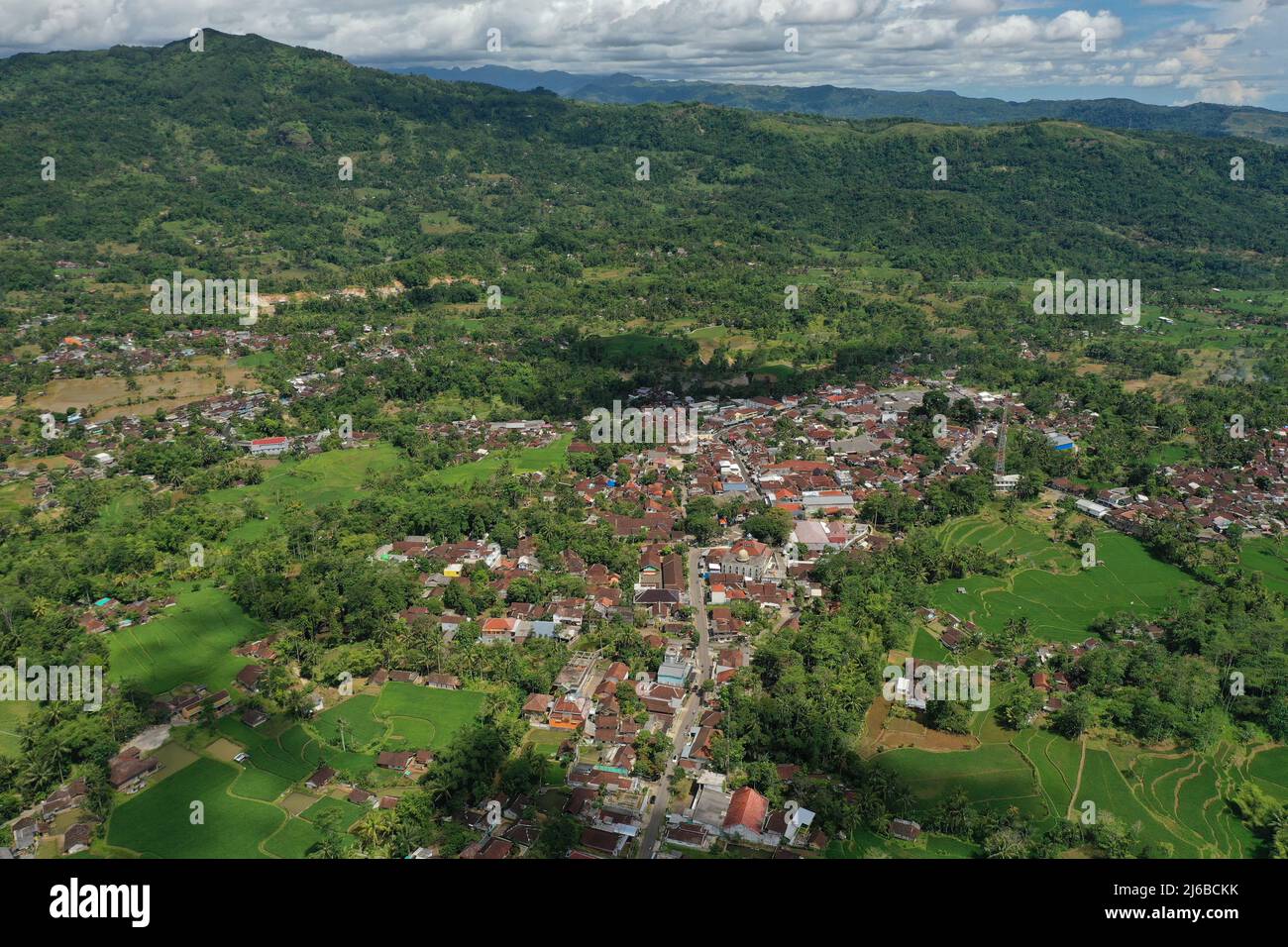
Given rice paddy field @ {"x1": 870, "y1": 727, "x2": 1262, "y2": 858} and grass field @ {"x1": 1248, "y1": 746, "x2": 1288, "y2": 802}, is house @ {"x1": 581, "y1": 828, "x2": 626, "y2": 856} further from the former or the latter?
grass field @ {"x1": 1248, "y1": 746, "x2": 1288, "y2": 802}

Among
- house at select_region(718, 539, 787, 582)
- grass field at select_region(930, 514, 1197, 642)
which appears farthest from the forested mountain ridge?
house at select_region(718, 539, 787, 582)

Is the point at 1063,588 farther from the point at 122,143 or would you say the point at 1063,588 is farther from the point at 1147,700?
the point at 122,143

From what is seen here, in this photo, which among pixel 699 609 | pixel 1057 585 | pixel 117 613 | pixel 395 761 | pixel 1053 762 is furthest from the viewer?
pixel 1057 585

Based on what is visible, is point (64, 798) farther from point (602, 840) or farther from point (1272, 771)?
point (1272, 771)

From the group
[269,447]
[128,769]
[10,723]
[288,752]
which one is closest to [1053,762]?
[288,752]
